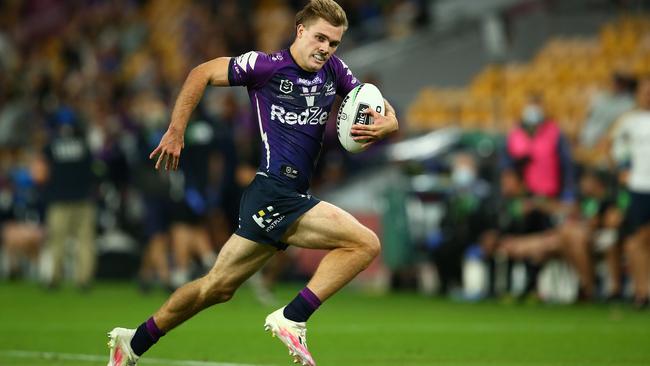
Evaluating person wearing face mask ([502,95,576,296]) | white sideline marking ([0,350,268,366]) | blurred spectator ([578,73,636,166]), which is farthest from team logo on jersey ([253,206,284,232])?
blurred spectator ([578,73,636,166])

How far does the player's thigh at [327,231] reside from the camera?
28.2ft

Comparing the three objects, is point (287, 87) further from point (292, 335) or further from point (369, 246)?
point (292, 335)

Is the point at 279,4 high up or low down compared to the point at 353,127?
up

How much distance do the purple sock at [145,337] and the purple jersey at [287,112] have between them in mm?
1180

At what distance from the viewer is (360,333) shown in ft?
43.2

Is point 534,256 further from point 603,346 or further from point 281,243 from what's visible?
point 281,243

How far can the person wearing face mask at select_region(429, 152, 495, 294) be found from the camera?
19.4 meters

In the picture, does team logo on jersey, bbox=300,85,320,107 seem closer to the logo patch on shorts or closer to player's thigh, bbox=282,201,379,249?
the logo patch on shorts

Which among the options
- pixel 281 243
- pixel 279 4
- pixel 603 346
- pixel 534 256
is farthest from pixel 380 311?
pixel 279 4

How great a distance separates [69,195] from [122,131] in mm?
6404

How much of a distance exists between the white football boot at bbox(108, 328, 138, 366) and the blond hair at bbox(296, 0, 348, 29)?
7.22ft

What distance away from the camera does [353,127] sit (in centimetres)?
872

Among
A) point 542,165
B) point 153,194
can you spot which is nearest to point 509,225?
point 542,165

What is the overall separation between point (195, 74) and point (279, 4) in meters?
23.2
